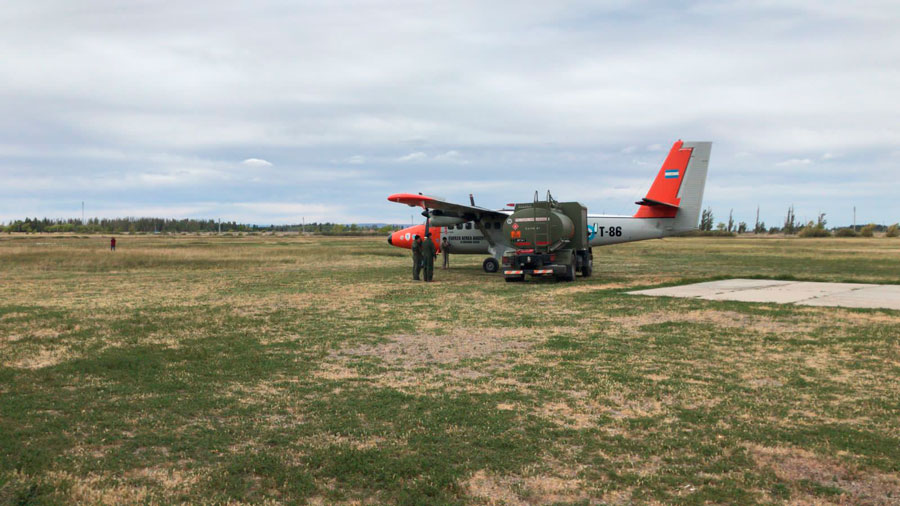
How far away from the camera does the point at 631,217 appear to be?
25.8 meters

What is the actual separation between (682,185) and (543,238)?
7171 millimetres

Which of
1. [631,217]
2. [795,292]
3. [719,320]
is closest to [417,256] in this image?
[631,217]

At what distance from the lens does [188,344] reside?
1035cm

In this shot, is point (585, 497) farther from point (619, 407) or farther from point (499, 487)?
point (619, 407)

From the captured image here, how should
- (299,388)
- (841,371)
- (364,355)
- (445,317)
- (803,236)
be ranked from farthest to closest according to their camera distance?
1. (803,236)
2. (445,317)
3. (364,355)
4. (841,371)
5. (299,388)

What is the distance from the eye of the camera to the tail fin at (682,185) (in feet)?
78.5

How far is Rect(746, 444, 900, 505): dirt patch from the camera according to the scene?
4.47m

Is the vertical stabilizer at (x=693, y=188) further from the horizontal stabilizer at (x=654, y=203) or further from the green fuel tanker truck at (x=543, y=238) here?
the green fuel tanker truck at (x=543, y=238)

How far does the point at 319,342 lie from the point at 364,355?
1445mm

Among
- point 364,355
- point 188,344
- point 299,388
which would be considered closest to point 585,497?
point 299,388

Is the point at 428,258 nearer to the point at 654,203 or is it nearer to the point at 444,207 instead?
the point at 444,207

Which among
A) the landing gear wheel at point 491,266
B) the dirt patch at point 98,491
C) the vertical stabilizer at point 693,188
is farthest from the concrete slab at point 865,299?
the dirt patch at point 98,491

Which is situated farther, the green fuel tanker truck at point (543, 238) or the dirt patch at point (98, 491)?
the green fuel tanker truck at point (543, 238)

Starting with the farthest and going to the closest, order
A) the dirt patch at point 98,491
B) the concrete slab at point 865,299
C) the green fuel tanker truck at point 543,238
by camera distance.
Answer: the green fuel tanker truck at point 543,238 < the concrete slab at point 865,299 < the dirt patch at point 98,491
